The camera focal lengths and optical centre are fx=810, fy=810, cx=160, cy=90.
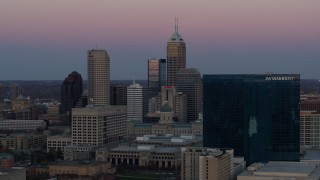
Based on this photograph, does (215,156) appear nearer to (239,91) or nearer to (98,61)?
(239,91)

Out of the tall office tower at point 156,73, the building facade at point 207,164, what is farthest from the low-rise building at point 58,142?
the tall office tower at point 156,73

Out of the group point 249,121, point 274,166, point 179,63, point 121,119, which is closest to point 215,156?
point 274,166

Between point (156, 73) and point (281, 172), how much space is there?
68.7m

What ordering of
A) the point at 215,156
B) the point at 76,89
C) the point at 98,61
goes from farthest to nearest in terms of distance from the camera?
the point at 76,89 < the point at 98,61 < the point at 215,156

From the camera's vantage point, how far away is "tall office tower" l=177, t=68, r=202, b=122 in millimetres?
107438

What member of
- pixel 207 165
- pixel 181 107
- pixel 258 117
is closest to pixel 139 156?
pixel 258 117

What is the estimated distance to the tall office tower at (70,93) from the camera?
11506cm

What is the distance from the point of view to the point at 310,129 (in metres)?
76.2

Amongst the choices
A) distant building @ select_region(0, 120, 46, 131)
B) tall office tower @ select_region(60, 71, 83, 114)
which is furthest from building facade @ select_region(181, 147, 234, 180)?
tall office tower @ select_region(60, 71, 83, 114)

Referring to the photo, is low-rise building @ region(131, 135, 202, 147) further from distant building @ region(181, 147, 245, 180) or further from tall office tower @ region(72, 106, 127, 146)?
distant building @ region(181, 147, 245, 180)

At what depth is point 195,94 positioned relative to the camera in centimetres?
10750

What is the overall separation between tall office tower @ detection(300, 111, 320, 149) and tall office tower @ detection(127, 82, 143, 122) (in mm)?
34064

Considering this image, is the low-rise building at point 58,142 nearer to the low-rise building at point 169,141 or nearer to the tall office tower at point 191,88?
the low-rise building at point 169,141

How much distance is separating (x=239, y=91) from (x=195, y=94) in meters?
44.7
